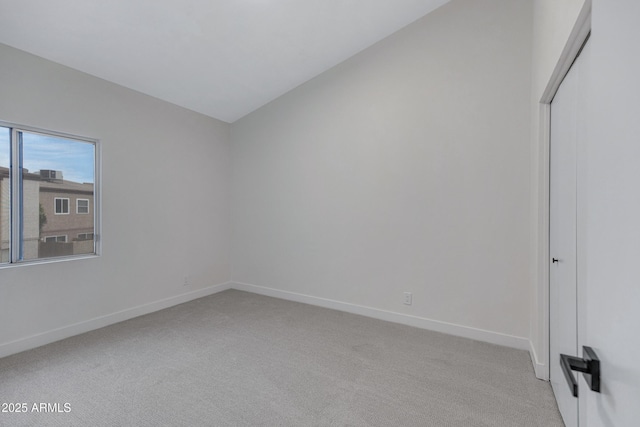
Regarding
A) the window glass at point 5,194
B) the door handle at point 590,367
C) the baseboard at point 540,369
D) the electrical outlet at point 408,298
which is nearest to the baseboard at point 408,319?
the electrical outlet at point 408,298

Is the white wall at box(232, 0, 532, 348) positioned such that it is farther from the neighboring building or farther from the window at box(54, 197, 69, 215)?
the window at box(54, 197, 69, 215)

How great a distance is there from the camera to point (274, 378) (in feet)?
7.41

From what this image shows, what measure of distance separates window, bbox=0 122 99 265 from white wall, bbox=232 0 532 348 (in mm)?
2042

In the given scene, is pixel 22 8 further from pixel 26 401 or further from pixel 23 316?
pixel 26 401

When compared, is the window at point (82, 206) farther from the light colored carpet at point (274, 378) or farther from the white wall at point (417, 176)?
the white wall at point (417, 176)

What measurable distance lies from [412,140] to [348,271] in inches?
67.7

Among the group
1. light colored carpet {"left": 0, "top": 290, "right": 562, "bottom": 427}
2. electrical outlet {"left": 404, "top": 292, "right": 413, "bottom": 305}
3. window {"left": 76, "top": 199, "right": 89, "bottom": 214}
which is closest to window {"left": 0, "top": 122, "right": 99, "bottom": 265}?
window {"left": 76, "top": 199, "right": 89, "bottom": 214}

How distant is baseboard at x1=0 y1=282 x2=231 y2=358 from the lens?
259cm

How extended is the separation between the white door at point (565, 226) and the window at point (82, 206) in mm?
4148

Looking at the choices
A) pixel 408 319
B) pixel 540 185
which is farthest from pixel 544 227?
pixel 408 319

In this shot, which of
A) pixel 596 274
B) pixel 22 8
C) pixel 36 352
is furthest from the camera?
pixel 36 352

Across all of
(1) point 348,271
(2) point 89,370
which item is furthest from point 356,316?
(2) point 89,370

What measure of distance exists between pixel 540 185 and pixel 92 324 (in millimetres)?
4354

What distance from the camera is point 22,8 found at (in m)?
2.20
